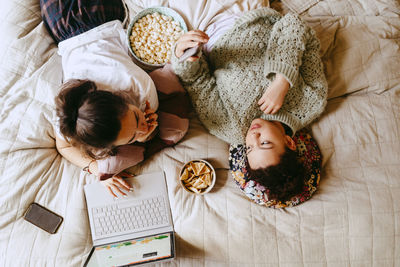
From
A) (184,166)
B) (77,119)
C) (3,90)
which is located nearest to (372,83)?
(184,166)

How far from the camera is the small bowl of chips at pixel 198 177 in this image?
1.11m

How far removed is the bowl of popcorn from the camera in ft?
4.07

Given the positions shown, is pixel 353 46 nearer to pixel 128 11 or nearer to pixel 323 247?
pixel 323 247

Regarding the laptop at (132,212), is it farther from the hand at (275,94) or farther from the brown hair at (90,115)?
the hand at (275,94)

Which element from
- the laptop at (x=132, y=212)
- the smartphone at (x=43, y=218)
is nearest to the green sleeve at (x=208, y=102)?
the laptop at (x=132, y=212)

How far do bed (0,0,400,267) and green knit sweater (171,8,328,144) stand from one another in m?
0.12

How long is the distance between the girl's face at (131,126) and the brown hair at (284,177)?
459mm

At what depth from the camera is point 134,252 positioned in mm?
1050

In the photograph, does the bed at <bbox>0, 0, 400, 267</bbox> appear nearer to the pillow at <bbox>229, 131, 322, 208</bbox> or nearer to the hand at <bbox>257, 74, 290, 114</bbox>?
the pillow at <bbox>229, 131, 322, 208</bbox>

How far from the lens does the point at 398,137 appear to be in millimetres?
1080

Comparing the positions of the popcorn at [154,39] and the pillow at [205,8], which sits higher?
the pillow at [205,8]

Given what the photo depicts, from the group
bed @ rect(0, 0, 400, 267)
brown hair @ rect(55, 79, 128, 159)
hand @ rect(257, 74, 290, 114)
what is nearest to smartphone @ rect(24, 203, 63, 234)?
bed @ rect(0, 0, 400, 267)

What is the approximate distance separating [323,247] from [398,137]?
0.54 m

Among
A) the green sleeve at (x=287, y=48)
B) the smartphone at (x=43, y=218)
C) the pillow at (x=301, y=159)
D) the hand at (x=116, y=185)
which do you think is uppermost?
the green sleeve at (x=287, y=48)
